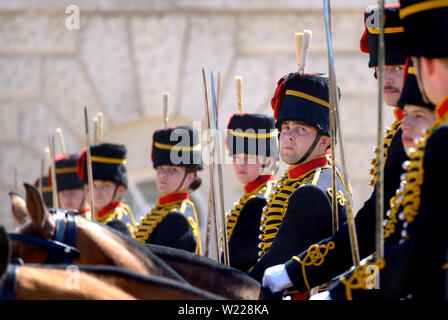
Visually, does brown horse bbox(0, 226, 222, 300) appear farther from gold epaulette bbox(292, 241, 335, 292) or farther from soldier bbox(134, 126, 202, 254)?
soldier bbox(134, 126, 202, 254)

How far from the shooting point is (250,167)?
477 centimetres

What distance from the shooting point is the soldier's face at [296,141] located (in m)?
3.64

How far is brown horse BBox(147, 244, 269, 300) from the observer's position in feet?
8.36

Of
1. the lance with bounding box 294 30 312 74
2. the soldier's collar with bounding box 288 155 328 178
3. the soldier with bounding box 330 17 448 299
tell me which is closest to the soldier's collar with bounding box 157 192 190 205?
the soldier's collar with bounding box 288 155 328 178

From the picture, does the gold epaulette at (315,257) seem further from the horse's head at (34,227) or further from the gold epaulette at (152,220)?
the gold epaulette at (152,220)

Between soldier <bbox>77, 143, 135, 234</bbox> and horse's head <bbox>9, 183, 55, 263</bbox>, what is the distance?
3715 mm

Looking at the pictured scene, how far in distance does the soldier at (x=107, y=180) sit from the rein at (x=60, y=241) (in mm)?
3668

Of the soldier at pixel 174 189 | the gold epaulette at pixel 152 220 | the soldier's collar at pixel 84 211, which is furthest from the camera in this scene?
the soldier's collar at pixel 84 211

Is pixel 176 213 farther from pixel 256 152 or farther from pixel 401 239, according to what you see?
pixel 401 239

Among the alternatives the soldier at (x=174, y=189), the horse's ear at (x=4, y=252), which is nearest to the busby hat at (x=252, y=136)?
the soldier at (x=174, y=189)

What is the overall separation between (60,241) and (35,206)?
0.12 meters

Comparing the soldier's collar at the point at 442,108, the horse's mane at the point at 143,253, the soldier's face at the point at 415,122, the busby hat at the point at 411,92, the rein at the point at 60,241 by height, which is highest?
the busby hat at the point at 411,92
